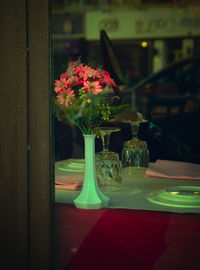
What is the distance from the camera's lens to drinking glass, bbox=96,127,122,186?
115 centimetres

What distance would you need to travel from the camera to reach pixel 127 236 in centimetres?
96

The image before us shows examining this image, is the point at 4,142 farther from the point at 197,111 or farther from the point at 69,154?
the point at 197,111

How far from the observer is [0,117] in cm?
98

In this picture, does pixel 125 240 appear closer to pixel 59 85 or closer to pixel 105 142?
pixel 105 142

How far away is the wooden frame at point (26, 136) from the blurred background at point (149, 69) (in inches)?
1.7

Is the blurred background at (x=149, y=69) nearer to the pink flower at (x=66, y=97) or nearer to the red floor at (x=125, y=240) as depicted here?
the pink flower at (x=66, y=97)

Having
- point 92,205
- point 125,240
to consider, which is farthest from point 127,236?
point 92,205

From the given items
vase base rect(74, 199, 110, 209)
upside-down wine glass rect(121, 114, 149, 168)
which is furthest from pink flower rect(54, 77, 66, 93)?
upside-down wine glass rect(121, 114, 149, 168)

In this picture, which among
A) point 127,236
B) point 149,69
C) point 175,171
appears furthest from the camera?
point 149,69

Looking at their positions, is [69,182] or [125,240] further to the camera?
[69,182]

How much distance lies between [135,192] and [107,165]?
112 millimetres

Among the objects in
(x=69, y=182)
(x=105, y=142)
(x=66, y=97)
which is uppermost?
(x=66, y=97)

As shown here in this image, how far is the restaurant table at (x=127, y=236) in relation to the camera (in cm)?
91

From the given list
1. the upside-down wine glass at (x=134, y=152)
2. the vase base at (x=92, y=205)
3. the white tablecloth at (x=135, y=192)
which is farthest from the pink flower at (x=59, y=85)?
the upside-down wine glass at (x=134, y=152)
